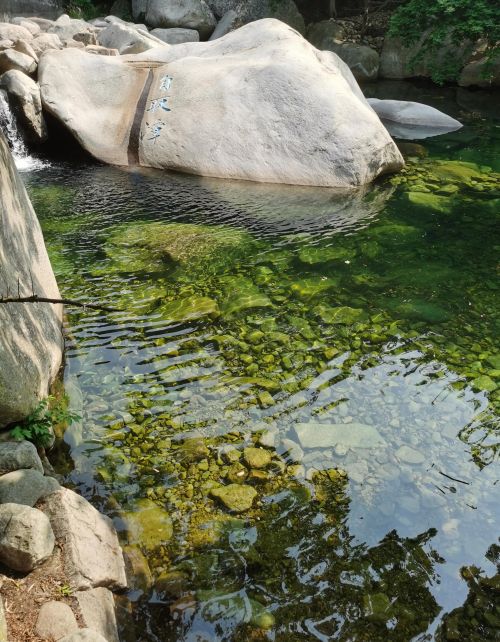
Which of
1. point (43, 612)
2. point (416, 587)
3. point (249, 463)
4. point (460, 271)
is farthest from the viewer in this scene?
point (460, 271)

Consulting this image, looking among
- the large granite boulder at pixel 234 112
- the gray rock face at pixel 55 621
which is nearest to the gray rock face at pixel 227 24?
the large granite boulder at pixel 234 112

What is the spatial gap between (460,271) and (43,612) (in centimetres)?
596

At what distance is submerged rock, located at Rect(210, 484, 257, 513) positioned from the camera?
3.72 m

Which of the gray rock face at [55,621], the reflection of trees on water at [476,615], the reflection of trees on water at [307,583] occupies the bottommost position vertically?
the reflection of trees on water at [476,615]

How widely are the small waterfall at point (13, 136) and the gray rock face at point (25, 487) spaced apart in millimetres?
8453

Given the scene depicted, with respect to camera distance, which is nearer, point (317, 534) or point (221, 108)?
point (317, 534)

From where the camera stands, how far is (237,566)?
334 centimetres

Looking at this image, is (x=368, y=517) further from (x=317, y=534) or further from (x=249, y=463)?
(x=249, y=463)

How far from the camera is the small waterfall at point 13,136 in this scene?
1069 centimetres

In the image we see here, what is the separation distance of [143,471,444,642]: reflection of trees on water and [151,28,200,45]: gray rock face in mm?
19358

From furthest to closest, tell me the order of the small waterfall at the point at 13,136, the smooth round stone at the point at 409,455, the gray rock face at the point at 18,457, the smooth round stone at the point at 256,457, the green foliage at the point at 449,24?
the green foliage at the point at 449,24 → the small waterfall at the point at 13,136 → the smooth round stone at the point at 409,455 → the smooth round stone at the point at 256,457 → the gray rock face at the point at 18,457

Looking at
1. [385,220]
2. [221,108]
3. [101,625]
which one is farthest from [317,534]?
[221,108]

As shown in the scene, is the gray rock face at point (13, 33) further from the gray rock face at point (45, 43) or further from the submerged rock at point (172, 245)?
the submerged rock at point (172, 245)

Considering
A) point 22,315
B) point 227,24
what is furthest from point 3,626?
point 227,24
